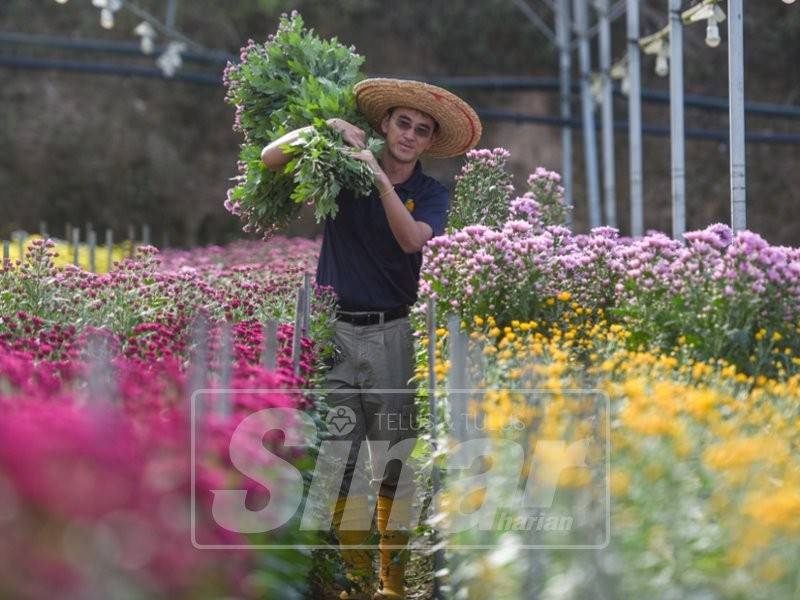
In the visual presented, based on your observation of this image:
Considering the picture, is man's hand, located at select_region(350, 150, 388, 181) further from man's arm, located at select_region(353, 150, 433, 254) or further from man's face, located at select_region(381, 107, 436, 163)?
man's face, located at select_region(381, 107, 436, 163)

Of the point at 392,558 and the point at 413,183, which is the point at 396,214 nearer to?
the point at 413,183

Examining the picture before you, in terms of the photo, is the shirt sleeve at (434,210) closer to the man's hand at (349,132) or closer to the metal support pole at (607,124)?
the man's hand at (349,132)

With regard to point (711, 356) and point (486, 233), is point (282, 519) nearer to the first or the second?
point (711, 356)

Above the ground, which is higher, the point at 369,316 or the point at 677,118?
the point at 677,118

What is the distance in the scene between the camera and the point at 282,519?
11.9ft

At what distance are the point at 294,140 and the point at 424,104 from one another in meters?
0.72

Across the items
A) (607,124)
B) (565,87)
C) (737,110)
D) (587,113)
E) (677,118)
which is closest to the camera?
(737,110)

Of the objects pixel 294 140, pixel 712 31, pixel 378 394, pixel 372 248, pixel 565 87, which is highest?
pixel 565 87

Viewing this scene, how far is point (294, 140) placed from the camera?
20.8 feet

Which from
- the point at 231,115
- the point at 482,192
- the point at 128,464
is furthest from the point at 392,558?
the point at 231,115

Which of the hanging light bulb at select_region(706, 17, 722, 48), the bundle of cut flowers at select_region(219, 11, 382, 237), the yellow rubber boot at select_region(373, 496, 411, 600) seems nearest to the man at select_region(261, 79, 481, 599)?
the yellow rubber boot at select_region(373, 496, 411, 600)

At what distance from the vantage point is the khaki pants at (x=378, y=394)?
20.7 feet

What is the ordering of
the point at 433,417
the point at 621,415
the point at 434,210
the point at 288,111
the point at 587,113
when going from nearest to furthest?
the point at 621,415 < the point at 433,417 < the point at 434,210 < the point at 288,111 < the point at 587,113

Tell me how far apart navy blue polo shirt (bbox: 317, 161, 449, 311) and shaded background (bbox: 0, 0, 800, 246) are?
1818 cm
